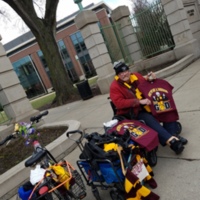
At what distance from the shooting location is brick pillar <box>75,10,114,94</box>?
9422 millimetres

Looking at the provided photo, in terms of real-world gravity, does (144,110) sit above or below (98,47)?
below

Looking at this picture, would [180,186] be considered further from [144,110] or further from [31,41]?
[31,41]

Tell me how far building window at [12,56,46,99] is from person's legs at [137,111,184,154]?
4530 centimetres

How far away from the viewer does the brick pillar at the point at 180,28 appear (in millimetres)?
9383

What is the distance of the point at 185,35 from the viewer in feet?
31.2

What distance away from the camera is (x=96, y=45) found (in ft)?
31.1

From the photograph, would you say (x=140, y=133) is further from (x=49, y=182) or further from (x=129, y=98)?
(x=49, y=182)

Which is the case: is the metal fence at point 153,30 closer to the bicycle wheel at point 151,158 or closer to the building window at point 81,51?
the bicycle wheel at point 151,158

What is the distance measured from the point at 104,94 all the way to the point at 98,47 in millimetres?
1970

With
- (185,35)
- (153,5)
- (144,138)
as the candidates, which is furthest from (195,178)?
(153,5)

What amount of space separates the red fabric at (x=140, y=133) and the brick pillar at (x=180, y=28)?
7.45 metres

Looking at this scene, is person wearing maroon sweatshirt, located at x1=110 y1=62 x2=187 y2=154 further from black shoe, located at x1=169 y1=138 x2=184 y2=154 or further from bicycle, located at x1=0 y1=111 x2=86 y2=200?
bicycle, located at x1=0 y1=111 x2=86 y2=200

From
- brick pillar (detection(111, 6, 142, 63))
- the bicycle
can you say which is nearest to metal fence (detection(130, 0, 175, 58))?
brick pillar (detection(111, 6, 142, 63))

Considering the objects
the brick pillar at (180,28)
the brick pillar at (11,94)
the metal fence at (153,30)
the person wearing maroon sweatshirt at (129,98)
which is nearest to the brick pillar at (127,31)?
the metal fence at (153,30)
